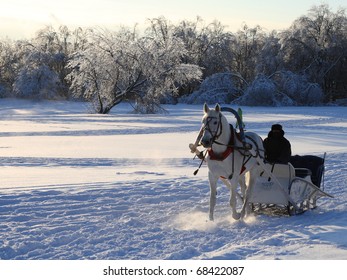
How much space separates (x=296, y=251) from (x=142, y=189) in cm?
436

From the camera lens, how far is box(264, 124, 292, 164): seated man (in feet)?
26.6

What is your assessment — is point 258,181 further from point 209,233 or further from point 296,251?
point 296,251

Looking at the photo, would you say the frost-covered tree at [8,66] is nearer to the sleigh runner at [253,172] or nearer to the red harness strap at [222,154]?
the sleigh runner at [253,172]

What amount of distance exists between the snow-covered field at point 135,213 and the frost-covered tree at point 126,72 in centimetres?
1871

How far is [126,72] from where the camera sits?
116 ft

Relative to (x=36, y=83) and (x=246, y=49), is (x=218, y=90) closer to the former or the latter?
(x=246, y=49)

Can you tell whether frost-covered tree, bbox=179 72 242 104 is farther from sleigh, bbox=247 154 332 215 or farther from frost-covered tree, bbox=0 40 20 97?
sleigh, bbox=247 154 332 215

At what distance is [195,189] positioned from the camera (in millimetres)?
9969

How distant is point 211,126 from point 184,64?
99.6 feet

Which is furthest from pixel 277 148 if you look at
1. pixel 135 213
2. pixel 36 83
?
pixel 36 83

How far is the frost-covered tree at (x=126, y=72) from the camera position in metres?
35.1

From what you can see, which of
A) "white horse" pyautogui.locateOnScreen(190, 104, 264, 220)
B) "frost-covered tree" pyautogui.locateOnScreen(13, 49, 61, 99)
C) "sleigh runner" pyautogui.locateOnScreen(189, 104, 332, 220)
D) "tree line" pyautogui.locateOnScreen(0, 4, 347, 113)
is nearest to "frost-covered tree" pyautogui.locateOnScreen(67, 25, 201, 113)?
"tree line" pyautogui.locateOnScreen(0, 4, 347, 113)

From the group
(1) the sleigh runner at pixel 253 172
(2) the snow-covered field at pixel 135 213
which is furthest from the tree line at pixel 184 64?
(1) the sleigh runner at pixel 253 172

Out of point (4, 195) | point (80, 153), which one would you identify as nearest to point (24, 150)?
point (80, 153)
